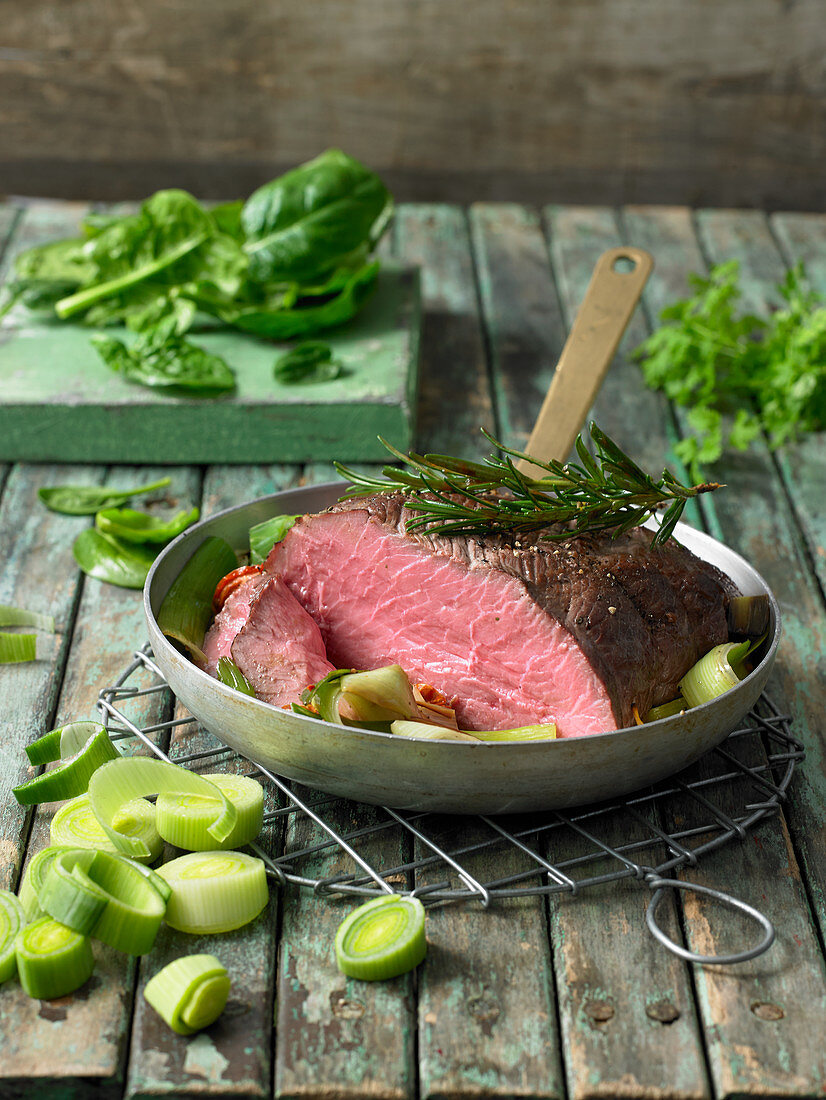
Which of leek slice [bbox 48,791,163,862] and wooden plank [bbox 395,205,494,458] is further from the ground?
leek slice [bbox 48,791,163,862]

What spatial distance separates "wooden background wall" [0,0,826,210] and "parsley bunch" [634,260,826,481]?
2.10 m

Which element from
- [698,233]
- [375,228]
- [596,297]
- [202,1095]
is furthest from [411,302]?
[202,1095]

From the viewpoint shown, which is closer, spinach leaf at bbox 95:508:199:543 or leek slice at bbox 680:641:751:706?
leek slice at bbox 680:641:751:706

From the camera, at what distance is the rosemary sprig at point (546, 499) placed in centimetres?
191

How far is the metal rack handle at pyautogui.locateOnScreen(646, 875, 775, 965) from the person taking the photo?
1.55 metres

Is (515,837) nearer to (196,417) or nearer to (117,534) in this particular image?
(117,534)

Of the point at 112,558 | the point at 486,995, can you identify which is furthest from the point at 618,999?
the point at 112,558

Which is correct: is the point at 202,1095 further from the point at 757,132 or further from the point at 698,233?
the point at 757,132

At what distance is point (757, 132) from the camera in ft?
17.8

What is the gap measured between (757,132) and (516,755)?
→ 473 centimetres

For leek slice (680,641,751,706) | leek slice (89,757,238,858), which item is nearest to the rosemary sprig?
leek slice (680,641,751,706)

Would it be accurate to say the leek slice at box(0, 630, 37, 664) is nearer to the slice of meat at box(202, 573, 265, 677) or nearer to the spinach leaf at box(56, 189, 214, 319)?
the slice of meat at box(202, 573, 265, 677)

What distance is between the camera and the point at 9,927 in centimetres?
158

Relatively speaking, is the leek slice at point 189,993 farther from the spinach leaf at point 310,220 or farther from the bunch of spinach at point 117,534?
the spinach leaf at point 310,220
